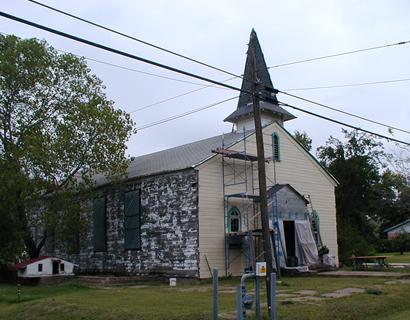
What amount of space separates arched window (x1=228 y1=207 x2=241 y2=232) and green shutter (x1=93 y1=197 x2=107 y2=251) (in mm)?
8214

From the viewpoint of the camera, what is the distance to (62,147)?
26.6 meters

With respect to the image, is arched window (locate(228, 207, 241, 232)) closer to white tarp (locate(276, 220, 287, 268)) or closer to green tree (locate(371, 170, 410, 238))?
white tarp (locate(276, 220, 287, 268))

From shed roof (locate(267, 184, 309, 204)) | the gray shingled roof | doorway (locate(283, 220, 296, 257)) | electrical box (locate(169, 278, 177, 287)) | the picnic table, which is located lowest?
electrical box (locate(169, 278, 177, 287))

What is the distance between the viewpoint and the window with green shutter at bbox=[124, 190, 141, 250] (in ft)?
94.1

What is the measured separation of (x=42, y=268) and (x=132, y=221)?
511 centimetres

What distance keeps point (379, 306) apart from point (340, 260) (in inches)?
839

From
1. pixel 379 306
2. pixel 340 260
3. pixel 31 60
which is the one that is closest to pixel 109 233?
pixel 31 60

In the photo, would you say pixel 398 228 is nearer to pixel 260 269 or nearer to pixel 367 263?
pixel 367 263

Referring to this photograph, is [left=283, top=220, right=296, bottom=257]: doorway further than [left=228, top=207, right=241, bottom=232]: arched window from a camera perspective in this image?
Yes

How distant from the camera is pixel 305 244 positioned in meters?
27.9

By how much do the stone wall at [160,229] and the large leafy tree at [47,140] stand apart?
232 cm

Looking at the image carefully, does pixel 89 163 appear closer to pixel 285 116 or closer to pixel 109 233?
pixel 109 233

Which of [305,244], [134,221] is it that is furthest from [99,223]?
[305,244]

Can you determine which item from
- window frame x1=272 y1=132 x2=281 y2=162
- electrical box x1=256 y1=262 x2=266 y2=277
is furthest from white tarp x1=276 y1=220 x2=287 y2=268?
electrical box x1=256 y1=262 x2=266 y2=277
